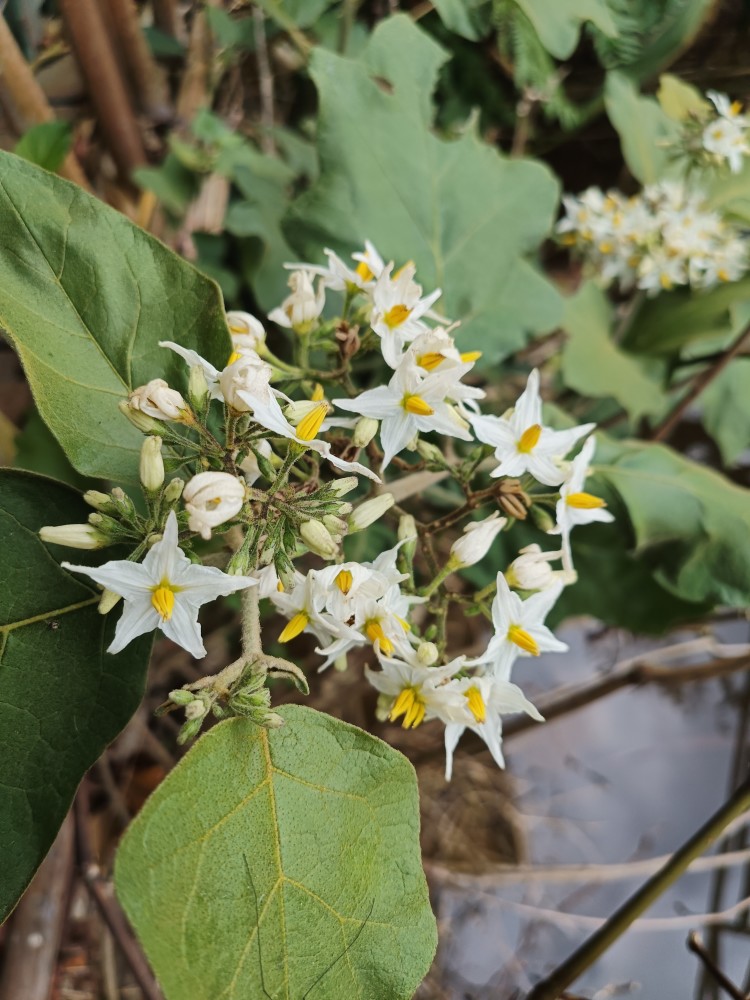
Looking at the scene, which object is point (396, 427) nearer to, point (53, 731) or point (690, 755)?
point (53, 731)

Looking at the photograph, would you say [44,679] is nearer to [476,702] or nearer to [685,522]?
[476,702]

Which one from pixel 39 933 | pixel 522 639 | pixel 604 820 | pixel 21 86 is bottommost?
pixel 604 820

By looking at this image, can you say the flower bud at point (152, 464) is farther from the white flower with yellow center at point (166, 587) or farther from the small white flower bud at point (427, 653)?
the small white flower bud at point (427, 653)

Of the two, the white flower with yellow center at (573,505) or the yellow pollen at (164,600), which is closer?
the yellow pollen at (164,600)

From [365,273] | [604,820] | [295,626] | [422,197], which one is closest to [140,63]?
[422,197]

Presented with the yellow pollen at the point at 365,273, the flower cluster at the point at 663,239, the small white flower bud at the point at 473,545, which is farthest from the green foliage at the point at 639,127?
the small white flower bud at the point at 473,545

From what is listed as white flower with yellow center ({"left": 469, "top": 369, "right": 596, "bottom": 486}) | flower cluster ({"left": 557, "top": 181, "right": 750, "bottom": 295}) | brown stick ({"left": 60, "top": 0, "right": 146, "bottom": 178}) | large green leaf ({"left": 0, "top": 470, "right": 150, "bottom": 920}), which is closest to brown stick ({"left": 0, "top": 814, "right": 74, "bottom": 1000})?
large green leaf ({"left": 0, "top": 470, "right": 150, "bottom": 920})
